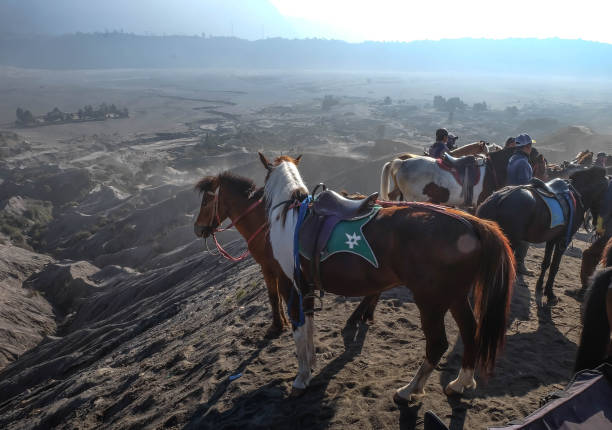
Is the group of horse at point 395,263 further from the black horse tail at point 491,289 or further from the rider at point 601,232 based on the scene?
the rider at point 601,232

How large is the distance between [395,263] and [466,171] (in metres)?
5.82

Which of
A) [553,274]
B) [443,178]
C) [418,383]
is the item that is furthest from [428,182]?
[418,383]

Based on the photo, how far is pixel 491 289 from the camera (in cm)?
376

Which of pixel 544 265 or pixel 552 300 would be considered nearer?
pixel 552 300

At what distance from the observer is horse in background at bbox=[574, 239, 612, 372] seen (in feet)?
9.77

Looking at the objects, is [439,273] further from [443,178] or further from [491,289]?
[443,178]

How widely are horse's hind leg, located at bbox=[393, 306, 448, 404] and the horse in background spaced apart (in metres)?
1.13

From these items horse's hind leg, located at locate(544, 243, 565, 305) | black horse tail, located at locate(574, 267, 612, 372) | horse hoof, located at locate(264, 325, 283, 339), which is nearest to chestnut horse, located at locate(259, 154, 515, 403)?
black horse tail, located at locate(574, 267, 612, 372)

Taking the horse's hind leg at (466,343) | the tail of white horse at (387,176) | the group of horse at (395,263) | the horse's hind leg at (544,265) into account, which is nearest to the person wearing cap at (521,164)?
the horse's hind leg at (544,265)

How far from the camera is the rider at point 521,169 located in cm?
781

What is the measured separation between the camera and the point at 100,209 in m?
30.9

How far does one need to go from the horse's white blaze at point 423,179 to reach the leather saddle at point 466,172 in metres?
0.09

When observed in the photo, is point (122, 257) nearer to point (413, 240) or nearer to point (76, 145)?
point (413, 240)

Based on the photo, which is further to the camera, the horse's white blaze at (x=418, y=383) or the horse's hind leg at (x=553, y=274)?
the horse's hind leg at (x=553, y=274)
